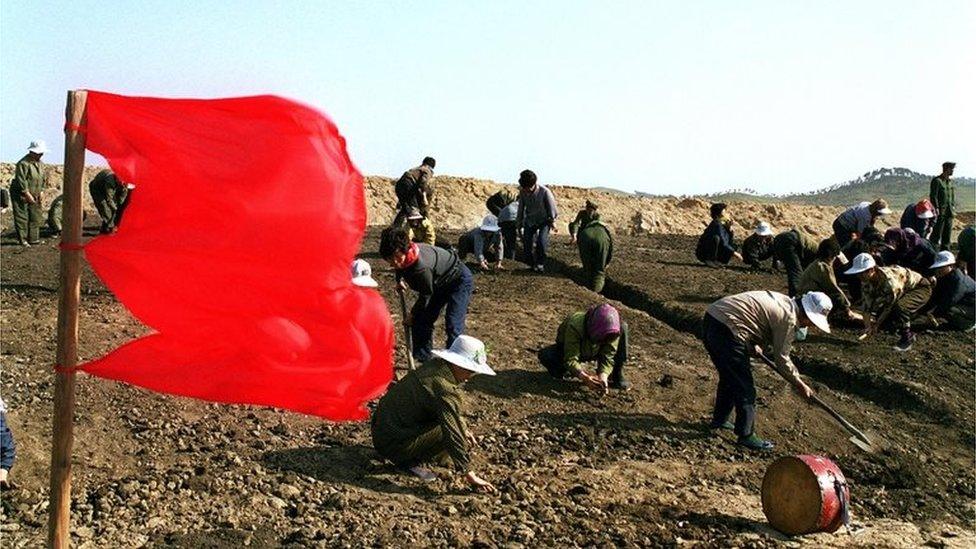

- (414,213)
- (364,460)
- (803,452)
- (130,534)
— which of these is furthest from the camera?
(414,213)

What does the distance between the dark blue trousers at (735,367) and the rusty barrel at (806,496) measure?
1.40 m

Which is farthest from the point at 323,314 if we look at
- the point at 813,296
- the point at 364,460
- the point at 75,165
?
the point at 813,296

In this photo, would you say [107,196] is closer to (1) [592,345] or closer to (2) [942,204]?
(1) [592,345]

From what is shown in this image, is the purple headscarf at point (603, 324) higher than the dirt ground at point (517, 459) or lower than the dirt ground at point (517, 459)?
higher

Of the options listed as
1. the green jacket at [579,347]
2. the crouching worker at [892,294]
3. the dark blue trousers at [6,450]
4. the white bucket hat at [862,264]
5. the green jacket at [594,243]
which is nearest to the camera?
the dark blue trousers at [6,450]

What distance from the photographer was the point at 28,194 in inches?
603

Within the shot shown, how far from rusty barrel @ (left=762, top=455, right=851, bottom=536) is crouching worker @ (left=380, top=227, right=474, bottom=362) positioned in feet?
10.9

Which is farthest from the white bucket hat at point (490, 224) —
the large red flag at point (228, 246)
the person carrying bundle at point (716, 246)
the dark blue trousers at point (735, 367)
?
the large red flag at point (228, 246)

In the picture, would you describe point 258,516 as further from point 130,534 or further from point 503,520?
point 503,520

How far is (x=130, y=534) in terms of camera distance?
6062 millimetres

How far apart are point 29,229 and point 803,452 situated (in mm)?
12628

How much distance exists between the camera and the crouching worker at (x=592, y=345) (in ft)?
29.5

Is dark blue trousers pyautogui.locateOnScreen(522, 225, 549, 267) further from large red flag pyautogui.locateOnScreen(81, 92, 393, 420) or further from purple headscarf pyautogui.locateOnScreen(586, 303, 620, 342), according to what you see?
large red flag pyautogui.locateOnScreen(81, 92, 393, 420)

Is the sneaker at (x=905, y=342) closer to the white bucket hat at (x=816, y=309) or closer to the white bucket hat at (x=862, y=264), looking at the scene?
the white bucket hat at (x=862, y=264)
